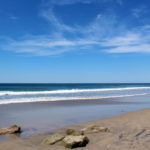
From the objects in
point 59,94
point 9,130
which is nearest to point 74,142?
point 9,130

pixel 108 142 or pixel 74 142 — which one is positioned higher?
pixel 74 142

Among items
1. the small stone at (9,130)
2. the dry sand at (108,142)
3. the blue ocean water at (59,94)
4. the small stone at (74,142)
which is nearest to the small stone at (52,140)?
the dry sand at (108,142)

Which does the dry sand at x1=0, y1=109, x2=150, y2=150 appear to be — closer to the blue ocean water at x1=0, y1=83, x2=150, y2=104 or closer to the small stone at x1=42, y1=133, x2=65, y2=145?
the small stone at x1=42, y1=133, x2=65, y2=145

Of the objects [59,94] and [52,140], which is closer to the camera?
[52,140]

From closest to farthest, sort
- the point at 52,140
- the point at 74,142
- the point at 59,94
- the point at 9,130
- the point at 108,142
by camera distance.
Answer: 1. the point at 74,142
2. the point at 52,140
3. the point at 108,142
4. the point at 9,130
5. the point at 59,94

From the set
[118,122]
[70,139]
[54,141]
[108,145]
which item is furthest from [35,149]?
[118,122]

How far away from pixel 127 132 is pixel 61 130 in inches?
93.1

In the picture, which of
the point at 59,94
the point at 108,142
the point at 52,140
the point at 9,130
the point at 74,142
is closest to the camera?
the point at 74,142

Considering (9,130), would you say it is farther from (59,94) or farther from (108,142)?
(59,94)

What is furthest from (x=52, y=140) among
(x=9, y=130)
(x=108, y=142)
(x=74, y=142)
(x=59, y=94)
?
(x=59, y=94)

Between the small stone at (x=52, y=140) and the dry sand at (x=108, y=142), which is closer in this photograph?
the dry sand at (x=108, y=142)

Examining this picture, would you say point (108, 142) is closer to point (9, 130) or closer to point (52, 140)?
point (52, 140)

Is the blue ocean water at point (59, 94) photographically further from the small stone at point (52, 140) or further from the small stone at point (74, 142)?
the small stone at point (74, 142)

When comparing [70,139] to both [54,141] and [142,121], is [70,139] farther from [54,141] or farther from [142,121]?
[142,121]
